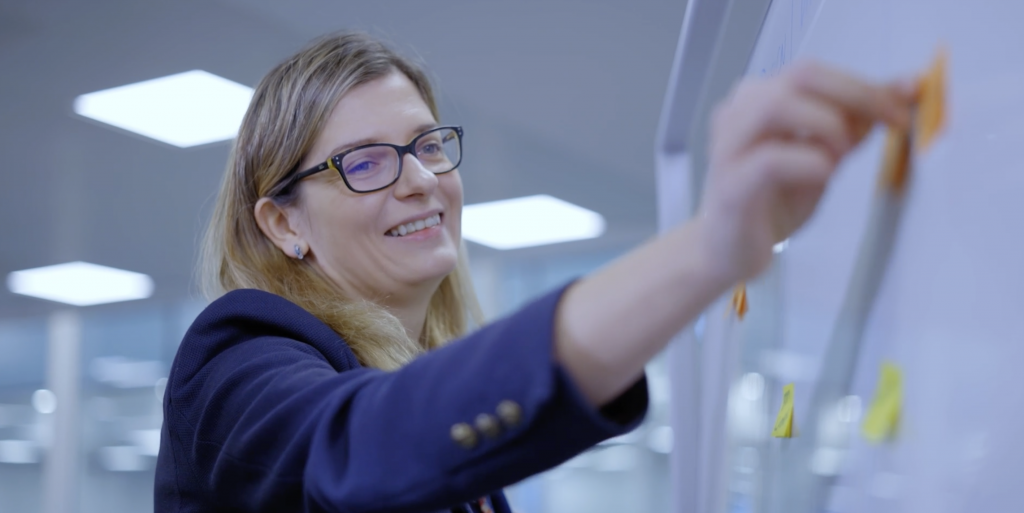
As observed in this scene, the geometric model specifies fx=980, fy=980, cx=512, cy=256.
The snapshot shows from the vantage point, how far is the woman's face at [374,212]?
3.39ft

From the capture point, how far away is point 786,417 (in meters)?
0.78

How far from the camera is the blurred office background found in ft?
8.84

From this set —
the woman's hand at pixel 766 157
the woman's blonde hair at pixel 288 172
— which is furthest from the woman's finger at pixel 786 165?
the woman's blonde hair at pixel 288 172

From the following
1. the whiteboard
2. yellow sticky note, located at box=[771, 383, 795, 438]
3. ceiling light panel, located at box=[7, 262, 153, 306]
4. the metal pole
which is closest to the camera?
the whiteboard

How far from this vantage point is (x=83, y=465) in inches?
245

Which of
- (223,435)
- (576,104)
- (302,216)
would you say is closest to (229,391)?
(223,435)

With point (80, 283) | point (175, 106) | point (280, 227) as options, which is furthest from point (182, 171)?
point (280, 227)

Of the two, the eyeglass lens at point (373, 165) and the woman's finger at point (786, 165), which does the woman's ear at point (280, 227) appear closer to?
the eyeglass lens at point (373, 165)

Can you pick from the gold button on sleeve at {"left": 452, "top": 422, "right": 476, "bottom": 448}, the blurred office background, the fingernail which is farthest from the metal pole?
the fingernail

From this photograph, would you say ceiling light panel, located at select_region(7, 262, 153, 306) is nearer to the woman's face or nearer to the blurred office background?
the blurred office background

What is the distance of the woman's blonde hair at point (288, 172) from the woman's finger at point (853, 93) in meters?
A: 0.59

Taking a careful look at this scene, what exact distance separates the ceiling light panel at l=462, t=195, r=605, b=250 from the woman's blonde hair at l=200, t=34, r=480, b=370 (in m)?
3.43

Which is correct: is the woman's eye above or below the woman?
above

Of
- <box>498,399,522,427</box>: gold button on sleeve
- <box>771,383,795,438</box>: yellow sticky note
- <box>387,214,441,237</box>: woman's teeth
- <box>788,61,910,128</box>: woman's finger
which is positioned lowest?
<box>771,383,795,438</box>: yellow sticky note
